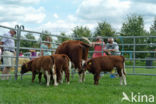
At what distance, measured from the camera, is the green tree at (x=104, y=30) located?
127ft

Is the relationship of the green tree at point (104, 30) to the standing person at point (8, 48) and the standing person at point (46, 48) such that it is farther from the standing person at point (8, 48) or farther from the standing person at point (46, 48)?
the standing person at point (8, 48)

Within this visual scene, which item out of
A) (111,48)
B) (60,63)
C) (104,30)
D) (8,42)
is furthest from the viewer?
(104,30)

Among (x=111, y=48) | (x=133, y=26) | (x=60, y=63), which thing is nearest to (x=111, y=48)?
(x=111, y=48)

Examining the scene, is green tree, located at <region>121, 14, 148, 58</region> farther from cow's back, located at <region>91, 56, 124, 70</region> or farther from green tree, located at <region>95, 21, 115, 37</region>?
cow's back, located at <region>91, 56, 124, 70</region>

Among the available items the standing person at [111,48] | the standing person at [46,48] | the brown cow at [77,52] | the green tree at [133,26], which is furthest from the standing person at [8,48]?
the green tree at [133,26]

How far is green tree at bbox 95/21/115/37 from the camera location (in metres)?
38.7

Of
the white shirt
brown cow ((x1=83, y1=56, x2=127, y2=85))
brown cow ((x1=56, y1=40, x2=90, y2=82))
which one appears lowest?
brown cow ((x1=83, y1=56, x2=127, y2=85))

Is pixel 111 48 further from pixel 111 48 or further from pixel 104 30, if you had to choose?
pixel 104 30

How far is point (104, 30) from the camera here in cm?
3894

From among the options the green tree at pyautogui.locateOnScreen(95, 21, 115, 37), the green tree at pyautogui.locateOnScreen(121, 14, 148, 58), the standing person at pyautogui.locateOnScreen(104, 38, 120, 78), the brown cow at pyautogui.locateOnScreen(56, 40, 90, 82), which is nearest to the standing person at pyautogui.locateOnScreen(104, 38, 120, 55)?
the standing person at pyautogui.locateOnScreen(104, 38, 120, 78)

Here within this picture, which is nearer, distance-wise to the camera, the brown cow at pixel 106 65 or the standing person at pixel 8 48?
the brown cow at pixel 106 65

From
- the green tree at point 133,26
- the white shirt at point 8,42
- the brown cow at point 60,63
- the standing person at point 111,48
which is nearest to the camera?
the brown cow at point 60,63

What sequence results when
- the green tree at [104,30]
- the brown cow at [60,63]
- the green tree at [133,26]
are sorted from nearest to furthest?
1. the brown cow at [60,63]
2. the green tree at [133,26]
3. the green tree at [104,30]

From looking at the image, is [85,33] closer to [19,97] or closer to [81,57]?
[81,57]
